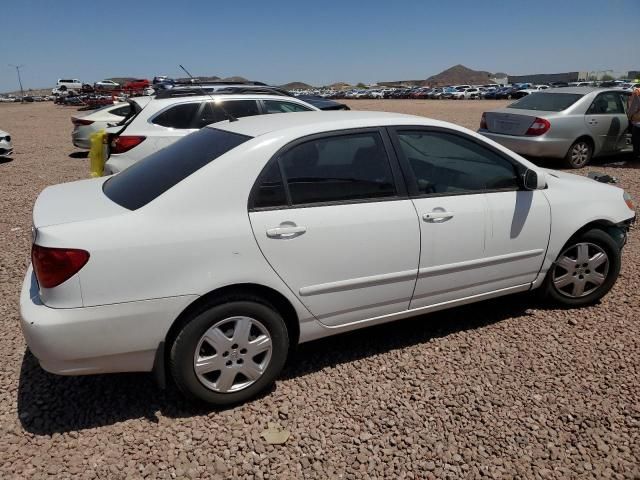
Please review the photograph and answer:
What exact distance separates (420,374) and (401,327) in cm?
65

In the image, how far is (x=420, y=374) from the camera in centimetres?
331

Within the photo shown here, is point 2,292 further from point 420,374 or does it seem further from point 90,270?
point 420,374

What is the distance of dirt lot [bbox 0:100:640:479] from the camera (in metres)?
2.57

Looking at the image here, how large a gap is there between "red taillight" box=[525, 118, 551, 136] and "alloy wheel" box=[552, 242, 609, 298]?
5.88 metres

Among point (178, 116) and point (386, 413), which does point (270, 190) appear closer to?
point (386, 413)

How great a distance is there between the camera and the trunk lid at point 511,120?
9.45m

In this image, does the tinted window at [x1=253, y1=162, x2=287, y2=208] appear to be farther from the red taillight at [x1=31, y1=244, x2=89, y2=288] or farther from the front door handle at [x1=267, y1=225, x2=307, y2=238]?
the red taillight at [x1=31, y1=244, x2=89, y2=288]

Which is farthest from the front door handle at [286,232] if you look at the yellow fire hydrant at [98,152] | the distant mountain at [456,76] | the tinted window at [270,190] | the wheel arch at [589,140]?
the distant mountain at [456,76]

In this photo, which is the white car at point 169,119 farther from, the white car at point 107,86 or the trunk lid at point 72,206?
the white car at point 107,86

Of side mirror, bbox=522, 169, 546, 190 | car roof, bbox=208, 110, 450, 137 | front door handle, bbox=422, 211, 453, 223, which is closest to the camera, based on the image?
car roof, bbox=208, 110, 450, 137

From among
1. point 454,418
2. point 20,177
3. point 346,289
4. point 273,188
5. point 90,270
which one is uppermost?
point 273,188

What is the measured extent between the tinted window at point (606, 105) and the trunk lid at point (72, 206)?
9.51m

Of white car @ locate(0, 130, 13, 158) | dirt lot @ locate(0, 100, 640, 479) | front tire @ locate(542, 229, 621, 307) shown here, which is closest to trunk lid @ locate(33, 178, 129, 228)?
dirt lot @ locate(0, 100, 640, 479)

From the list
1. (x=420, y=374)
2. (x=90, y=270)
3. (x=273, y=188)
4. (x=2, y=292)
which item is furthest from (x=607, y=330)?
(x=2, y=292)
